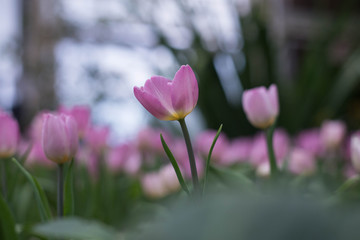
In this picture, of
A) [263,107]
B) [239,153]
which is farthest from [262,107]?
[239,153]

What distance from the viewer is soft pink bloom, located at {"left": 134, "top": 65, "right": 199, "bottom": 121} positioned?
0.95ft

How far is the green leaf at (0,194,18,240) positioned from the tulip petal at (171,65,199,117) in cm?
16

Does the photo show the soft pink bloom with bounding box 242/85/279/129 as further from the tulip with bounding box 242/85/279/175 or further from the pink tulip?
the pink tulip

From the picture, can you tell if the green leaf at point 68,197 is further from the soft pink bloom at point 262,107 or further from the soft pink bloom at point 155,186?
the soft pink bloom at point 155,186

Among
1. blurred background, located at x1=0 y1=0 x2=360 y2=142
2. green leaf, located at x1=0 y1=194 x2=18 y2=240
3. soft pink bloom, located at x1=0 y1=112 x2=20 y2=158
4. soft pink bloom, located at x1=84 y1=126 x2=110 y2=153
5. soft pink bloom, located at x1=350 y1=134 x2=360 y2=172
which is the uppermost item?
soft pink bloom, located at x1=0 y1=112 x2=20 y2=158

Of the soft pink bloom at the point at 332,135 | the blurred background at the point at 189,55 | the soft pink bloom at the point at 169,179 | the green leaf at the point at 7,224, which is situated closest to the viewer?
the green leaf at the point at 7,224

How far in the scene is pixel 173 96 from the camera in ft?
0.98

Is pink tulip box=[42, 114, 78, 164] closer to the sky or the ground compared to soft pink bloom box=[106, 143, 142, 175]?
closer to the sky

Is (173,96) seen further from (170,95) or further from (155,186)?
(155,186)

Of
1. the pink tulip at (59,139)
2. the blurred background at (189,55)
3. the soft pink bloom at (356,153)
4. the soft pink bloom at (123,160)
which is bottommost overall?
the blurred background at (189,55)

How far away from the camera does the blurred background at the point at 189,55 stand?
2.01 metres

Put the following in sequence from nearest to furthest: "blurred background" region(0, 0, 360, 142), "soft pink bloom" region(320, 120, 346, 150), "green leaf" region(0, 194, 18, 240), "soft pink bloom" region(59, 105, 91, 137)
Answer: "green leaf" region(0, 194, 18, 240)
"soft pink bloom" region(59, 105, 91, 137)
"soft pink bloom" region(320, 120, 346, 150)
"blurred background" region(0, 0, 360, 142)

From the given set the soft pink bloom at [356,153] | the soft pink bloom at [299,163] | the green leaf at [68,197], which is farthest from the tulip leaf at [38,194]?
the soft pink bloom at [299,163]

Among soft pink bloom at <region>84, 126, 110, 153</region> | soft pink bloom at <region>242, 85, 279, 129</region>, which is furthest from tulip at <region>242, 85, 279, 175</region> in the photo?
soft pink bloom at <region>84, 126, 110, 153</region>
